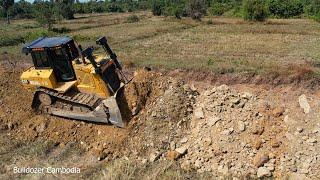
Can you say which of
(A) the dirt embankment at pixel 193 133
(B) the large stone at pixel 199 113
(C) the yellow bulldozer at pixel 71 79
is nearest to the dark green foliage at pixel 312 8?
(A) the dirt embankment at pixel 193 133

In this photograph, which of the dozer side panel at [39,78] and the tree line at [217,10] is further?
the tree line at [217,10]

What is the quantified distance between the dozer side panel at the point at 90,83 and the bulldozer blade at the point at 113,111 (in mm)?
662

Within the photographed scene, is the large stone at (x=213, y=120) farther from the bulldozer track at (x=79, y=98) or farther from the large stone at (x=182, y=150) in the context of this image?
the bulldozer track at (x=79, y=98)

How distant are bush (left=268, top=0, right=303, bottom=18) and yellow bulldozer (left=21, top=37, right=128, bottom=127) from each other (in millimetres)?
36443

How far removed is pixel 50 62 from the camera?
1270 cm

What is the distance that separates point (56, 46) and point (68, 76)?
1.07 metres

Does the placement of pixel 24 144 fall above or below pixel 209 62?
below

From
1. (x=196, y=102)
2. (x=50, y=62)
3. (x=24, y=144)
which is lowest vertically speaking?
(x=24, y=144)

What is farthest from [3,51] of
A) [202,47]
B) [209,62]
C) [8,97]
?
[209,62]

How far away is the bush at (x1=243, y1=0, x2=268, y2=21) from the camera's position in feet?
117

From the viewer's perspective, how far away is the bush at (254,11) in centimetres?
3569

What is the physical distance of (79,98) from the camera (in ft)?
40.8

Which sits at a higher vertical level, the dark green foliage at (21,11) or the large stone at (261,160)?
the large stone at (261,160)

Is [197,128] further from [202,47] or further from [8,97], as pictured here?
[202,47]
